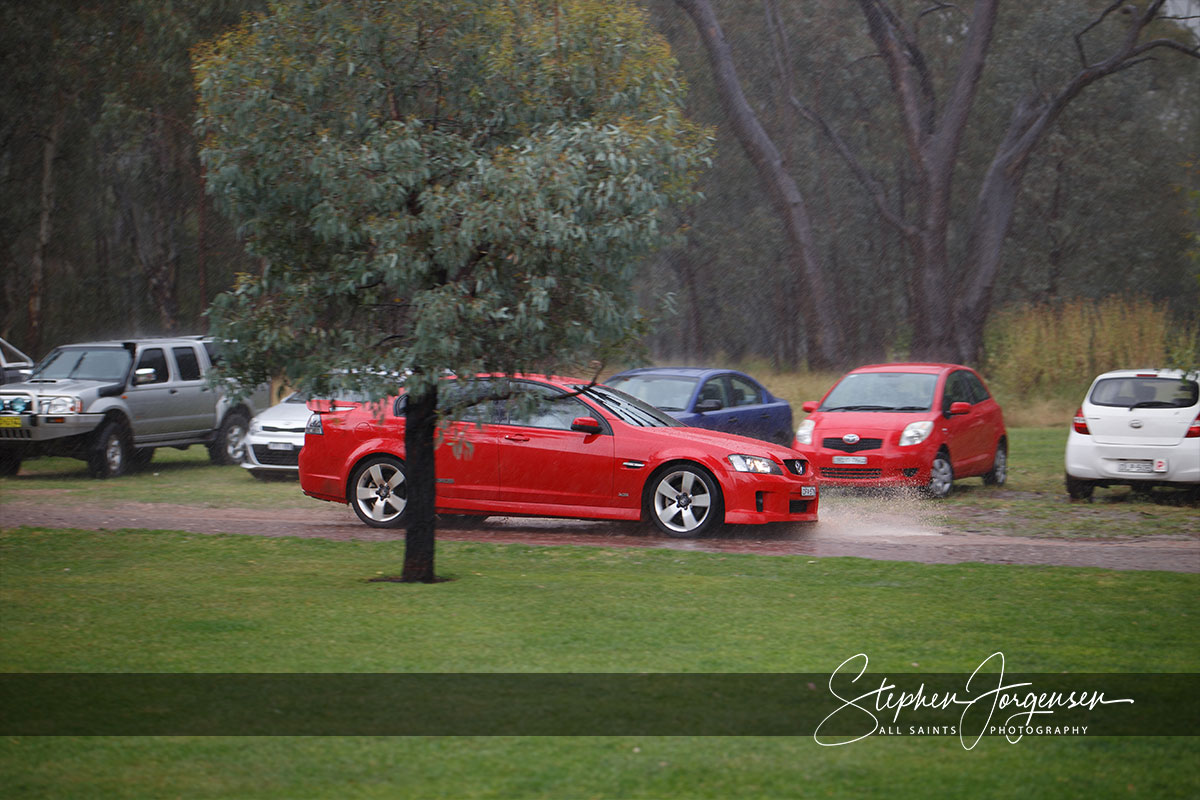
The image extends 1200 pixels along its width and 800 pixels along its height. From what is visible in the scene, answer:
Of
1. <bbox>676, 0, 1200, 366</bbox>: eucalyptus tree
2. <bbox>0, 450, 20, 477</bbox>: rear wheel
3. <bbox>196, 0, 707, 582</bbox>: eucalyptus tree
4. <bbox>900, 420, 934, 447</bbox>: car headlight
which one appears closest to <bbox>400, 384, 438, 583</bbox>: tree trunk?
<bbox>196, 0, 707, 582</bbox>: eucalyptus tree

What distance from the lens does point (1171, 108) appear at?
5334cm

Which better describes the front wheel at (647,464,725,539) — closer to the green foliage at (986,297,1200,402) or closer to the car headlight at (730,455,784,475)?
the car headlight at (730,455,784,475)

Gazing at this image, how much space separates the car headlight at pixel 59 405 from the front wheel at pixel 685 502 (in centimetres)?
1000

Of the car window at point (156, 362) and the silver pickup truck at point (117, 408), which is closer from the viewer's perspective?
the silver pickup truck at point (117, 408)

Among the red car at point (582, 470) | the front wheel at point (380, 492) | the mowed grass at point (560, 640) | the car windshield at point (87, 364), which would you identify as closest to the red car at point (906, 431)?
the red car at point (582, 470)

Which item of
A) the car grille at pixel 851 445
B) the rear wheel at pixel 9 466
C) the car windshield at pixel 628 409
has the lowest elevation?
the rear wheel at pixel 9 466

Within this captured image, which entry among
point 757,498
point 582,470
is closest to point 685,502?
point 757,498

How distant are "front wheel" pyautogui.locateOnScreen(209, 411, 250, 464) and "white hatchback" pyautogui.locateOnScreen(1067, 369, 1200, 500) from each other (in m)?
13.0

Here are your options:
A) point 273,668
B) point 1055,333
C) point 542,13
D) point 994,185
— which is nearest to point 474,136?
point 542,13

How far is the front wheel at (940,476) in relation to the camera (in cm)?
1527

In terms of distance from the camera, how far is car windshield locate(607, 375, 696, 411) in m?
15.8

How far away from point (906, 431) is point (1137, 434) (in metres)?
2.57

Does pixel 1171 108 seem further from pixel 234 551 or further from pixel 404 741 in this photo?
pixel 404 741

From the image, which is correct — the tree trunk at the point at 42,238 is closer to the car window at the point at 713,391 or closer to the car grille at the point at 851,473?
the car window at the point at 713,391
